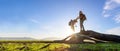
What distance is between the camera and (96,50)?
58.3 ft

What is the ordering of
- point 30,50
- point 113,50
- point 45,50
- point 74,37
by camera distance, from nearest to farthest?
point 113,50
point 45,50
point 30,50
point 74,37

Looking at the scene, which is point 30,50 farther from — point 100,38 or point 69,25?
point 100,38

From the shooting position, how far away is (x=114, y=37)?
27312 millimetres

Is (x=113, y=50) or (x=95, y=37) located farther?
(x=95, y=37)

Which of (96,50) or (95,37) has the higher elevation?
(95,37)

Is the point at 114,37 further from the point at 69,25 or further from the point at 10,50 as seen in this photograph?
the point at 10,50

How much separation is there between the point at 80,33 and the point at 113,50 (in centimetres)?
1074

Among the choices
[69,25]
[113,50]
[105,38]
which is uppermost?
[69,25]

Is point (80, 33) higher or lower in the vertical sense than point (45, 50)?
higher

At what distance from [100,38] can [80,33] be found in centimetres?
248

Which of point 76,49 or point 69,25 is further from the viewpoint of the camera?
point 69,25

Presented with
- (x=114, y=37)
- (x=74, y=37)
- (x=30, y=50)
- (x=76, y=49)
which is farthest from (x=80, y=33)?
(x=76, y=49)

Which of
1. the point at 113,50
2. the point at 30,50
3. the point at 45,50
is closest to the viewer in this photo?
the point at 113,50

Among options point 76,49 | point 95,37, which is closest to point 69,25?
point 95,37
